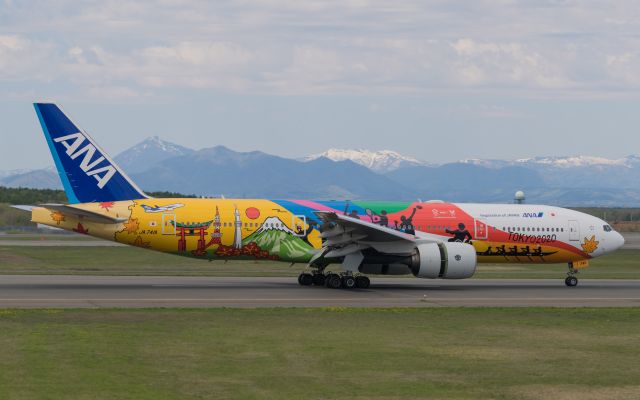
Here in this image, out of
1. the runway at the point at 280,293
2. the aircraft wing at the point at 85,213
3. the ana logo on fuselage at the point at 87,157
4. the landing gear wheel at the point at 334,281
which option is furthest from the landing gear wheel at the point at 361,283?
the ana logo on fuselage at the point at 87,157

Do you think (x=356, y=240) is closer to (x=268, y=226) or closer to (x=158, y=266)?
(x=268, y=226)

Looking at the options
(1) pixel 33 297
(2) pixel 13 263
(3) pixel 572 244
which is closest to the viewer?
(1) pixel 33 297

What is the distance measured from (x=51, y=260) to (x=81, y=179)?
797 inches

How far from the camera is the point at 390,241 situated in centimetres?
3706

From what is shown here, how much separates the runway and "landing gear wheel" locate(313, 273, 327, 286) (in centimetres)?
72

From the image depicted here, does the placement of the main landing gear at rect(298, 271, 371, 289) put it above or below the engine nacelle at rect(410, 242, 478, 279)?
below

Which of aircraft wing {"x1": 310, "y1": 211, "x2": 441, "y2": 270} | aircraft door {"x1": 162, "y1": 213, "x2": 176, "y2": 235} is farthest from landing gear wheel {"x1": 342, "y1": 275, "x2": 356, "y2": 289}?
aircraft door {"x1": 162, "y1": 213, "x2": 176, "y2": 235}

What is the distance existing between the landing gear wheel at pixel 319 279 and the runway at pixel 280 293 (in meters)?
0.72

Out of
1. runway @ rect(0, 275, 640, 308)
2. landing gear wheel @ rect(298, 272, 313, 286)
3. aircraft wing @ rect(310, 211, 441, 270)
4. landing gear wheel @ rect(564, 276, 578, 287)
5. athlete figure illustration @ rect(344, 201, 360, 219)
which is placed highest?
athlete figure illustration @ rect(344, 201, 360, 219)

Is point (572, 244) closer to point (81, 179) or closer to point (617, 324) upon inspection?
point (617, 324)

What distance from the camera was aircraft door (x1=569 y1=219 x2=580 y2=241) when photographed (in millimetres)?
41406

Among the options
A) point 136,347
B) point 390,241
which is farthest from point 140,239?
point 136,347

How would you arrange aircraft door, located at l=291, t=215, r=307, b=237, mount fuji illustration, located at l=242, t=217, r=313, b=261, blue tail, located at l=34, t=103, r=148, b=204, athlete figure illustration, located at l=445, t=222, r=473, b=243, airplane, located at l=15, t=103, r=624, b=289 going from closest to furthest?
1. airplane, located at l=15, t=103, r=624, b=289
2. blue tail, located at l=34, t=103, r=148, b=204
3. mount fuji illustration, located at l=242, t=217, r=313, b=261
4. aircraft door, located at l=291, t=215, r=307, b=237
5. athlete figure illustration, located at l=445, t=222, r=473, b=243

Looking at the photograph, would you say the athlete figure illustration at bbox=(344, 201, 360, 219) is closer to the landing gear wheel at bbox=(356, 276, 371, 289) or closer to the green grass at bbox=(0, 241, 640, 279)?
the landing gear wheel at bbox=(356, 276, 371, 289)
